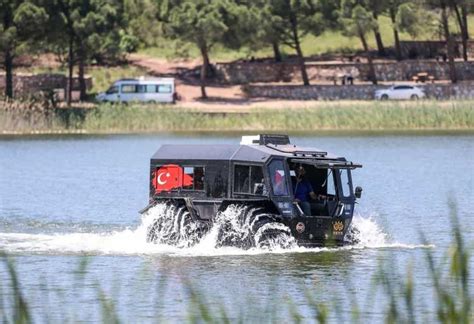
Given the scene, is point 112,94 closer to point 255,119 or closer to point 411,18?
point 255,119

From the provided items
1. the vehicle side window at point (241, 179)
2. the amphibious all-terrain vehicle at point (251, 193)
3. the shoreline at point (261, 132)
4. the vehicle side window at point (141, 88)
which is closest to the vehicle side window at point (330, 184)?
the amphibious all-terrain vehicle at point (251, 193)

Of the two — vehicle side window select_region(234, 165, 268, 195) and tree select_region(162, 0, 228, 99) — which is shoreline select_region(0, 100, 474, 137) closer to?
tree select_region(162, 0, 228, 99)

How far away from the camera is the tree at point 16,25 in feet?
252

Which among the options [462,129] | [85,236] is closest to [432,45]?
[462,129]

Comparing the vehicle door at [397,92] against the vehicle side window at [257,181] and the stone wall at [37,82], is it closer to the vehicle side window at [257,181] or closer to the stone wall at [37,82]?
the stone wall at [37,82]

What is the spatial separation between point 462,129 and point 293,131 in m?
7.65

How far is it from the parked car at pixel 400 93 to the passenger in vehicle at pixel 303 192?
55279 millimetres

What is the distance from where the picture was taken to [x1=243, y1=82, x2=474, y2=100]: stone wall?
8150cm

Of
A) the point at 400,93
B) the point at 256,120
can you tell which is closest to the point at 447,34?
the point at 400,93

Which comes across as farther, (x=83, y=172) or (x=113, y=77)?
(x=113, y=77)

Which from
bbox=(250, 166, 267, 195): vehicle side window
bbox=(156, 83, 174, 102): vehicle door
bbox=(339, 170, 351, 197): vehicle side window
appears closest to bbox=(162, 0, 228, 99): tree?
bbox=(156, 83, 174, 102): vehicle door

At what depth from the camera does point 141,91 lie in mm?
84312

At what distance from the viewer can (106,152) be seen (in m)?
58.1

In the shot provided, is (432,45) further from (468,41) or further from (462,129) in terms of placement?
(462,129)
